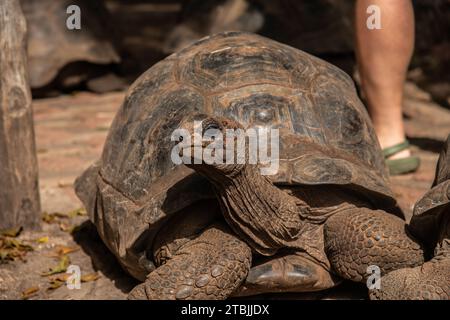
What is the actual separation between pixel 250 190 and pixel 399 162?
210cm

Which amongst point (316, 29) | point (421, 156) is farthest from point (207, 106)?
point (316, 29)

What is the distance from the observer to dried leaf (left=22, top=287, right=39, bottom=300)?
10.9ft

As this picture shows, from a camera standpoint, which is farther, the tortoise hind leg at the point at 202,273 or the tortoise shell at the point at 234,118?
the tortoise shell at the point at 234,118

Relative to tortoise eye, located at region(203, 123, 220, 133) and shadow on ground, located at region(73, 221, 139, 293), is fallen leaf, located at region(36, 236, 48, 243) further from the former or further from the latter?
Result: tortoise eye, located at region(203, 123, 220, 133)

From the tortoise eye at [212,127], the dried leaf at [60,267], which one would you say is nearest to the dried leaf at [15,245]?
the dried leaf at [60,267]

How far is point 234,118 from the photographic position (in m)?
3.03

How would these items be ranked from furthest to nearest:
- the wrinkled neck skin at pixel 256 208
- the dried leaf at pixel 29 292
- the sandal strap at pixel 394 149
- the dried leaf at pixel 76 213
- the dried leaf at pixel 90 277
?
the sandal strap at pixel 394 149, the dried leaf at pixel 76 213, the dried leaf at pixel 90 277, the dried leaf at pixel 29 292, the wrinkled neck skin at pixel 256 208

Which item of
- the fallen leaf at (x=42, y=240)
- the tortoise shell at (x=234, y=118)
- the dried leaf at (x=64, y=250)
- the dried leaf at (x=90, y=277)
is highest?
the tortoise shell at (x=234, y=118)

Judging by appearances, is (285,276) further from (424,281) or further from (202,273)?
(424,281)

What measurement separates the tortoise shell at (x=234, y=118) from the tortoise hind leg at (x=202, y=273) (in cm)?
19

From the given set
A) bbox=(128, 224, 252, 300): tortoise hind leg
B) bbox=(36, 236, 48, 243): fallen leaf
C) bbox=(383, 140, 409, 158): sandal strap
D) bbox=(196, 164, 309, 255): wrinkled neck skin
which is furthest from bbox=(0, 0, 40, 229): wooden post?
bbox=(383, 140, 409, 158): sandal strap

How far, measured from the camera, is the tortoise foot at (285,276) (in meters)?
2.89

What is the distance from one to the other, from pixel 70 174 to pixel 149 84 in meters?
1.63

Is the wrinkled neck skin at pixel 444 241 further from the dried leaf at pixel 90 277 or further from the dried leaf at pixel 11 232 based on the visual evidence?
the dried leaf at pixel 11 232
